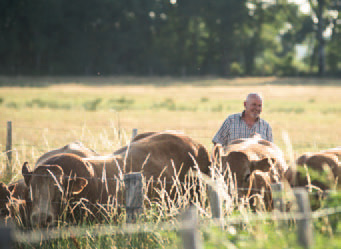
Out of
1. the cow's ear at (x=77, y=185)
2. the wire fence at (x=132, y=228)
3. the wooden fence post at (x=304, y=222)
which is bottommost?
the wire fence at (x=132, y=228)

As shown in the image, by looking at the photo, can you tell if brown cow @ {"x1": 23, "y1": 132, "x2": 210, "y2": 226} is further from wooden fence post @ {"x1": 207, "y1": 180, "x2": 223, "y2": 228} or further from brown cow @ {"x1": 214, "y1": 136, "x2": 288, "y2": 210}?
wooden fence post @ {"x1": 207, "y1": 180, "x2": 223, "y2": 228}

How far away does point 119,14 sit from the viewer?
7075 centimetres

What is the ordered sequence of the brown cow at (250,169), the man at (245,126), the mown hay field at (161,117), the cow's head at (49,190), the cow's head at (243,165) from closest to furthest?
the cow's head at (49,190)
the brown cow at (250,169)
the cow's head at (243,165)
the man at (245,126)
the mown hay field at (161,117)

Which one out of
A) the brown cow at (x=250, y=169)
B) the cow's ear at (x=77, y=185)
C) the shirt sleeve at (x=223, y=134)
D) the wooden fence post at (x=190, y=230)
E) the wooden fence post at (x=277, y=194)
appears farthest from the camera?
the shirt sleeve at (x=223, y=134)

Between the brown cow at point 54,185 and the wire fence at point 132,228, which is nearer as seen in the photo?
the wire fence at point 132,228

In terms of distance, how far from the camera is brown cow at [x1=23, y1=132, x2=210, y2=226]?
564 cm

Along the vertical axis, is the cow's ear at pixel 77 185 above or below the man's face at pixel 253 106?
below

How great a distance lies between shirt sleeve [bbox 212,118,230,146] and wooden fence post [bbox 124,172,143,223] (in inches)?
126

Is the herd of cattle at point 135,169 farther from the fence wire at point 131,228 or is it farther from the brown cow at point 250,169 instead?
the fence wire at point 131,228

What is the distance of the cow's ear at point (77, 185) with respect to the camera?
578cm

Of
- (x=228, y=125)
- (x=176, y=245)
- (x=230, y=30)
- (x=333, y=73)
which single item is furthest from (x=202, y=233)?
(x=230, y=30)

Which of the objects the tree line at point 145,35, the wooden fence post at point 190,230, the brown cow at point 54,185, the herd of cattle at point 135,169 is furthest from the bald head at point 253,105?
the tree line at point 145,35

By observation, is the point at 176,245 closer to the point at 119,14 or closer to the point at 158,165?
the point at 158,165

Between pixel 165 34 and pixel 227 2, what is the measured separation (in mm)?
9012
